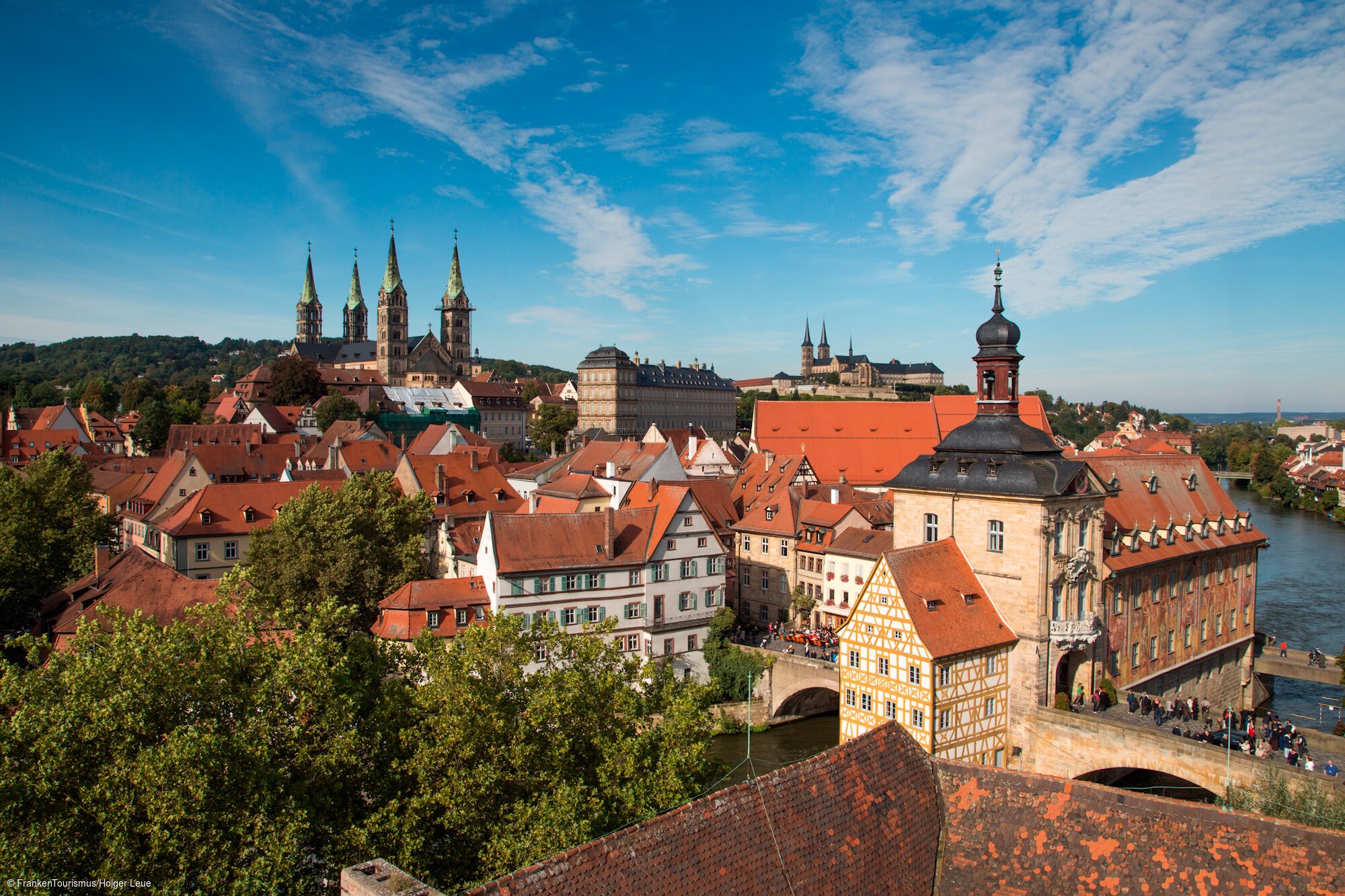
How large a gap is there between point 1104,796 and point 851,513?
27.7m

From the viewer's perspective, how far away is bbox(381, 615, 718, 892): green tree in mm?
14898

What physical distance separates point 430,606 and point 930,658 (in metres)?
17.7

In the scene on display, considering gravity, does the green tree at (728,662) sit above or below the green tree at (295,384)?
below

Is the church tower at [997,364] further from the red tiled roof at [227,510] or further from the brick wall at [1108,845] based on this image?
the red tiled roof at [227,510]

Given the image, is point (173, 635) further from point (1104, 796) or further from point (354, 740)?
point (1104, 796)

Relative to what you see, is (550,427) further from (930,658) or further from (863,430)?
(930,658)

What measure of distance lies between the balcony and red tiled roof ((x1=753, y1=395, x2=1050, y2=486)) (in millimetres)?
34865

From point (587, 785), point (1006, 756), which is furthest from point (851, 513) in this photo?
point (587, 785)

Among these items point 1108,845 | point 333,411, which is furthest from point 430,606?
point 333,411

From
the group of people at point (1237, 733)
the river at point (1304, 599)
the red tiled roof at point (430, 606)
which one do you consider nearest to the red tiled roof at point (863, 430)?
the river at point (1304, 599)

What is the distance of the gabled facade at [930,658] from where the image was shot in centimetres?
2381

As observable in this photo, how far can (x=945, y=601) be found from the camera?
25031mm

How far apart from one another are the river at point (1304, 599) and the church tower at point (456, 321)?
110 m

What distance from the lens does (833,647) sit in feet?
117
